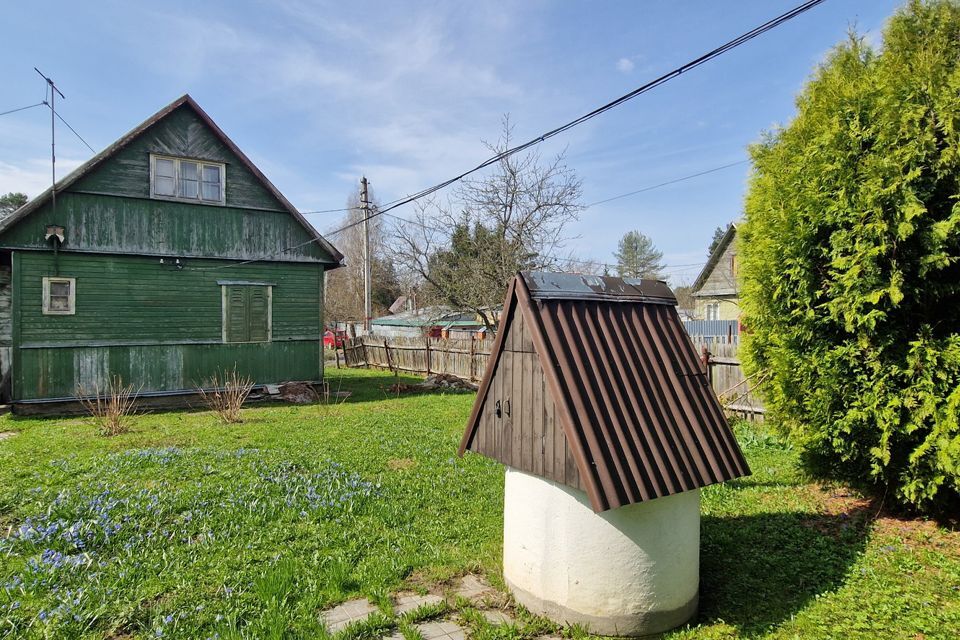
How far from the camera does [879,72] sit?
483 cm

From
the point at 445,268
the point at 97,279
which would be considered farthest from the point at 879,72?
the point at 445,268

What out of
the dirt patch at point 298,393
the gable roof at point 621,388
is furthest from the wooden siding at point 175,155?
the gable roof at point 621,388

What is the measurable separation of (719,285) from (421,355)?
1961 cm

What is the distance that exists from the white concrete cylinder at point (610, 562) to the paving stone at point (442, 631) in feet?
1.72

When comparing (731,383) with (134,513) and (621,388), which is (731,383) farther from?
(134,513)

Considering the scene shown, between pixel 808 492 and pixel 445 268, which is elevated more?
pixel 445 268

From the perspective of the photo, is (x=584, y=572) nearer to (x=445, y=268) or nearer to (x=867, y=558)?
(x=867, y=558)

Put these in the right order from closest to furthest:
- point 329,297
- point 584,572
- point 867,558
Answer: point 584,572 → point 867,558 → point 329,297

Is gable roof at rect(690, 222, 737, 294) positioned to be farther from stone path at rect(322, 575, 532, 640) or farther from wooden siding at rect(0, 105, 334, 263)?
stone path at rect(322, 575, 532, 640)

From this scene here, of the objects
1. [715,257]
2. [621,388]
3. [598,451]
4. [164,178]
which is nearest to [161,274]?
[164,178]

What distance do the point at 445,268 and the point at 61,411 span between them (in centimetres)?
1310

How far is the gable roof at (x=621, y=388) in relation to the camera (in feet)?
10.7

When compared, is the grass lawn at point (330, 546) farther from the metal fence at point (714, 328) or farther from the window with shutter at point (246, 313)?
the metal fence at point (714, 328)

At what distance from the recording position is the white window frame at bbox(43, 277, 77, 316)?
11547 millimetres
